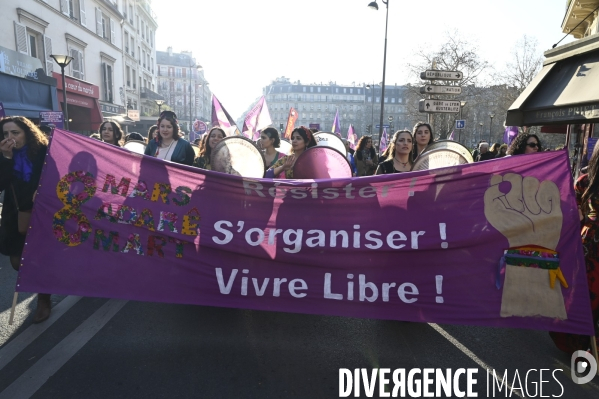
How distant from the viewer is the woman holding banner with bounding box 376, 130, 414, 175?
4.51 meters

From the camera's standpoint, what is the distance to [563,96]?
3629mm

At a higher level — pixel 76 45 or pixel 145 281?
pixel 76 45

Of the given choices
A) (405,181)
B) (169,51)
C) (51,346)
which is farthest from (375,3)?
(169,51)

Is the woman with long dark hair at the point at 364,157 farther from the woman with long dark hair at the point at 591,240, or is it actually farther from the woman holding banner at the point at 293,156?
the woman with long dark hair at the point at 591,240

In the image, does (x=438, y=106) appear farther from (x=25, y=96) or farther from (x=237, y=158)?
(x=25, y=96)

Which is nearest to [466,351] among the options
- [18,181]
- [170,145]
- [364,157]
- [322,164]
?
[322,164]

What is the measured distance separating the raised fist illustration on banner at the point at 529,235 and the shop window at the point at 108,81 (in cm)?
2959

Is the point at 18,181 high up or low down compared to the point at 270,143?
down

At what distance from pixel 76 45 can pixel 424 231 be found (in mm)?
26178

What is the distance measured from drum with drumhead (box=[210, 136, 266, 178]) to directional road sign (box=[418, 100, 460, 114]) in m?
5.75

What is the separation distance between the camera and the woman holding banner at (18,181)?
12.0 ft

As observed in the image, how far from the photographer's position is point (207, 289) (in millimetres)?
3150

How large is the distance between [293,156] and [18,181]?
9.09 ft

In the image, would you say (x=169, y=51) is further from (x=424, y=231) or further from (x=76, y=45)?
(x=424, y=231)
